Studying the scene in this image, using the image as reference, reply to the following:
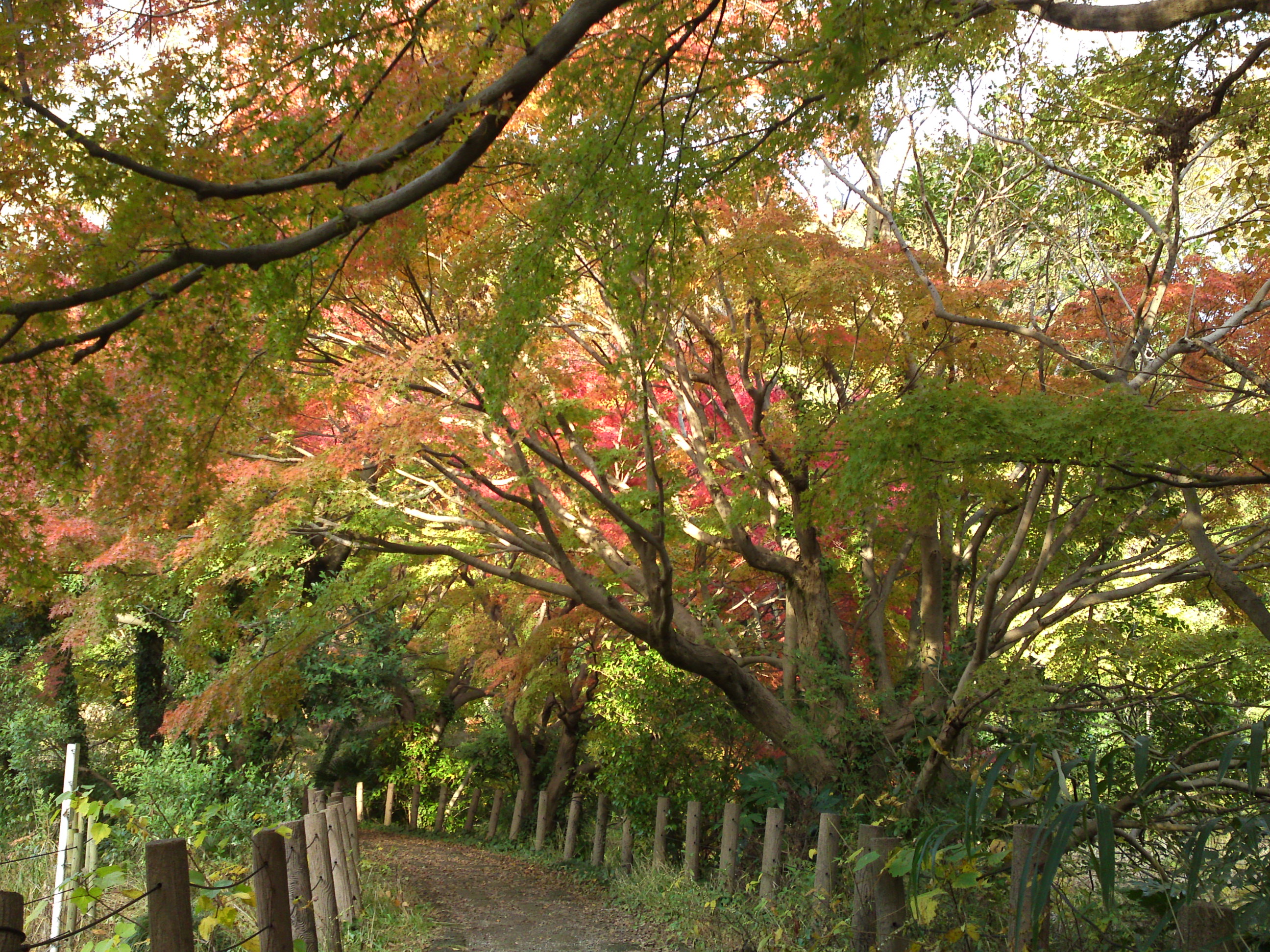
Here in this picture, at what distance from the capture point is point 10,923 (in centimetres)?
217

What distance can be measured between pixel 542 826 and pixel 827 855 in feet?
30.1

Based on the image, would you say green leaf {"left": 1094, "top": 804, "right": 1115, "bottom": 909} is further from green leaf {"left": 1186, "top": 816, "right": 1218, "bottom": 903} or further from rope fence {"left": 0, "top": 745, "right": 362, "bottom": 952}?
rope fence {"left": 0, "top": 745, "right": 362, "bottom": 952}

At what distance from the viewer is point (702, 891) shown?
333 inches

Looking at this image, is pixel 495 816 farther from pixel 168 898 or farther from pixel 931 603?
pixel 168 898

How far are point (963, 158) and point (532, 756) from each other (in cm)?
1118

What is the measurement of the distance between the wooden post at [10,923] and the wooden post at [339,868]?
4.53 meters

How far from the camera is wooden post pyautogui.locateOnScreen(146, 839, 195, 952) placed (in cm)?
252

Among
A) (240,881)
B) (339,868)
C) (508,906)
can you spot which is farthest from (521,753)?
(240,881)

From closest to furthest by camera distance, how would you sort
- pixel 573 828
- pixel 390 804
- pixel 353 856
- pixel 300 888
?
pixel 300 888
pixel 353 856
pixel 573 828
pixel 390 804

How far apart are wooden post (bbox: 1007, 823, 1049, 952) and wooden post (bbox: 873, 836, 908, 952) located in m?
0.57

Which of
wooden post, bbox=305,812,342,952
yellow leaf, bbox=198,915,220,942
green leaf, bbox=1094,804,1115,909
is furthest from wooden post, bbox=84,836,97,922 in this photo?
green leaf, bbox=1094,804,1115,909

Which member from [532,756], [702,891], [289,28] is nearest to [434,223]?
Answer: [289,28]

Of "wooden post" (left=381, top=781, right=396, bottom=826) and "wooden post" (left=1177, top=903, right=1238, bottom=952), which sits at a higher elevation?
"wooden post" (left=1177, top=903, right=1238, bottom=952)

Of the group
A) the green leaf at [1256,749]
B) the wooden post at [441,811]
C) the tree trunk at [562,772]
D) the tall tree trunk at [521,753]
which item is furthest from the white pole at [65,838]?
the wooden post at [441,811]
